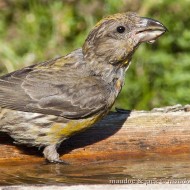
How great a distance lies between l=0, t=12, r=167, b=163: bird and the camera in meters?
6.49

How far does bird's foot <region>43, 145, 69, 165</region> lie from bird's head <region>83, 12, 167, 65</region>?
2.82 ft

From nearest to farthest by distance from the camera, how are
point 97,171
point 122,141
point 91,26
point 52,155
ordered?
point 97,171
point 52,155
point 122,141
point 91,26

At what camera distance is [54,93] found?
6598 mm

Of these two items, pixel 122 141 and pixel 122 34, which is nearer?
pixel 122 141

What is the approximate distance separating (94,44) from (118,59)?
0.78 ft

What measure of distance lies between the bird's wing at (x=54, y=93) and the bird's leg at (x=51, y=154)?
0.88ft

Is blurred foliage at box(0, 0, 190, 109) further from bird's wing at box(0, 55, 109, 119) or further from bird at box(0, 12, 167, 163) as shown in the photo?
bird's wing at box(0, 55, 109, 119)

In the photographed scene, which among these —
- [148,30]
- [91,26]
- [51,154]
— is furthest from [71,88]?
[91,26]

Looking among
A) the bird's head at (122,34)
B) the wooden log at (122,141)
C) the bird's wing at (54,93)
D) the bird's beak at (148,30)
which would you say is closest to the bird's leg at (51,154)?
the wooden log at (122,141)

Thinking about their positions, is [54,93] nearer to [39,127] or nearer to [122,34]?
[39,127]

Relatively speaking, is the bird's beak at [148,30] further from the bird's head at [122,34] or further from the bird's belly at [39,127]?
the bird's belly at [39,127]

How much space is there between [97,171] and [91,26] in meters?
3.98

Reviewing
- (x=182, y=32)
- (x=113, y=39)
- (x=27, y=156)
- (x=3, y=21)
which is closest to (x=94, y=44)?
(x=113, y=39)

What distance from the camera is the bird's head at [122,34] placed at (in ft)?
21.7
